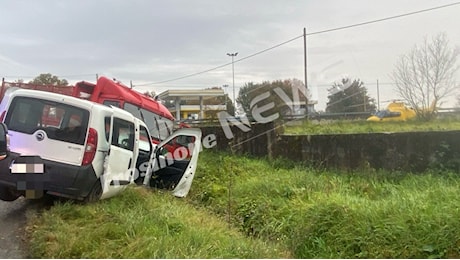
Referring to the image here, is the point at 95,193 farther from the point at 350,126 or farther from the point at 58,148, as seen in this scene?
the point at 350,126

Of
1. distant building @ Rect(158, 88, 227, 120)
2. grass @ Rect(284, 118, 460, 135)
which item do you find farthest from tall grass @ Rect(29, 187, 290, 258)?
distant building @ Rect(158, 88, 227, 120)

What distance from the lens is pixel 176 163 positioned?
24.1 feet

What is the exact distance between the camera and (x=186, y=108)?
3088cm

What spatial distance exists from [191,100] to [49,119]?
24198 millimetres

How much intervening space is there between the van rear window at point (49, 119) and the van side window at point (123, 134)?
56 centimetres

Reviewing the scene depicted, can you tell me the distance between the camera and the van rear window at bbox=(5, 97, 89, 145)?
15.3ft

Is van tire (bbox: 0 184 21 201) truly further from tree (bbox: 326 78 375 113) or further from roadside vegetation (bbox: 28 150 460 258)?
tree (bbox: 326 78 375 113)

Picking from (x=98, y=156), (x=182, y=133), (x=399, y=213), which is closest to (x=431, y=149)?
(x=399, y=213)

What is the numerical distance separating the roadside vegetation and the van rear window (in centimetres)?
97

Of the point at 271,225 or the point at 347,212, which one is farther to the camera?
the point at 271,225

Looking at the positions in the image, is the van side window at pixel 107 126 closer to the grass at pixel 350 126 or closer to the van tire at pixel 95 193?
the van tire at pixel 95 193

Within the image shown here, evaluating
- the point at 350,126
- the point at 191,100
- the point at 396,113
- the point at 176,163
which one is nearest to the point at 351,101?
the point at 396,113

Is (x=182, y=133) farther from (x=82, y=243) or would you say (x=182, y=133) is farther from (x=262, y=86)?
(x=262, y=86)

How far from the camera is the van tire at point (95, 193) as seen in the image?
482cm
